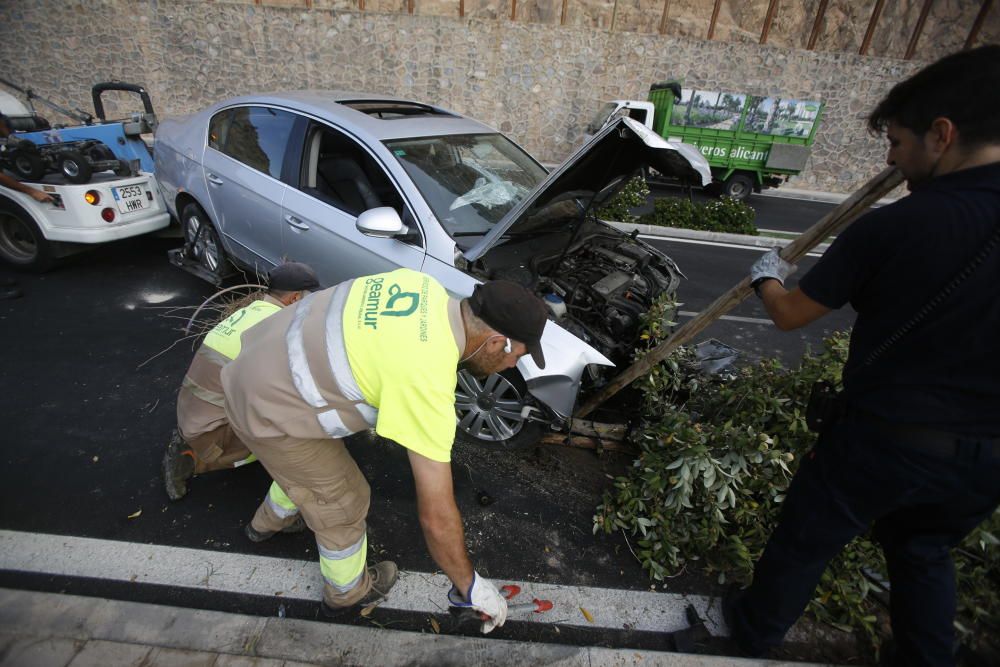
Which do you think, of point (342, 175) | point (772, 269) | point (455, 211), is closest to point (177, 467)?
point (455, 211)

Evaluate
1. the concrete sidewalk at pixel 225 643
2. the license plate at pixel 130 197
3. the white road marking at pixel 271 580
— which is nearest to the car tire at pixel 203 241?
the license plate at pixel 130 197

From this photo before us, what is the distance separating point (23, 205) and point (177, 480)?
354 centimetres

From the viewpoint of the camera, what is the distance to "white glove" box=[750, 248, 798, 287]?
172 centimetres

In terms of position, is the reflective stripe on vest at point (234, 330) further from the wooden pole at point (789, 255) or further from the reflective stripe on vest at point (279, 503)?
the wooden pole at point (789, 255)

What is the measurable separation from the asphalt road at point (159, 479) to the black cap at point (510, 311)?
1.35 meters

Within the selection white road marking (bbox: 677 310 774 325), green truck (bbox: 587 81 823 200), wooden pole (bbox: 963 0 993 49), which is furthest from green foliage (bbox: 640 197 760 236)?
wooden pole (bbox: 963 0 993 49)

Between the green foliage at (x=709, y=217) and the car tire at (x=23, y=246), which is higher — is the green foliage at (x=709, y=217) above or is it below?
above

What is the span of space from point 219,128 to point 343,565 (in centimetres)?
368

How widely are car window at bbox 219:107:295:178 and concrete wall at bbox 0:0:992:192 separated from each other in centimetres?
1052

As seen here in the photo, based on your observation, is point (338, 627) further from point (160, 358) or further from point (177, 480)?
point (160, 358)

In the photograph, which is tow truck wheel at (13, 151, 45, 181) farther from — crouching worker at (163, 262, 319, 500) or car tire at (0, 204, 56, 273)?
crouching worker at (163, 262, 319, 500)

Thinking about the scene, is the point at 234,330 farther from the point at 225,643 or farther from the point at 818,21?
the point at 818,21

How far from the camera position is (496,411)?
2662mm

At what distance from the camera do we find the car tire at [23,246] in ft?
13.6
